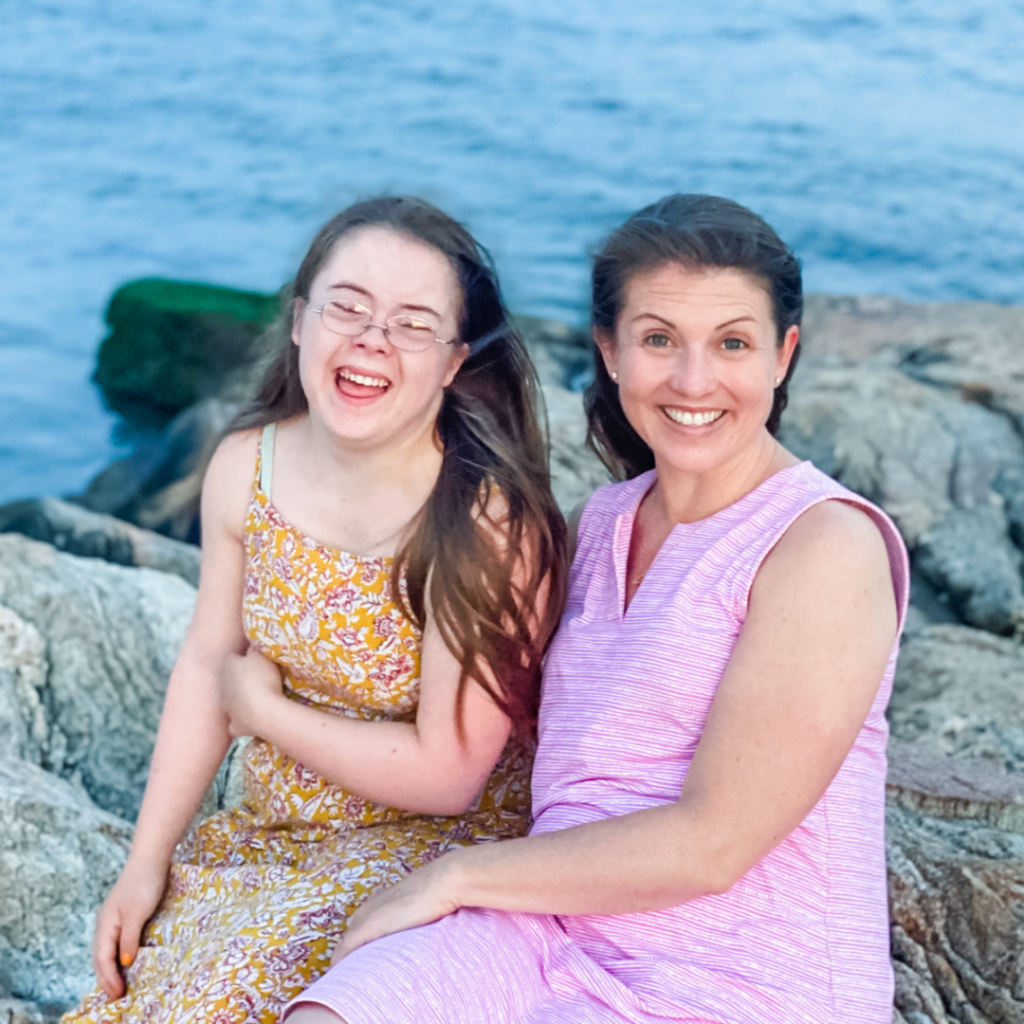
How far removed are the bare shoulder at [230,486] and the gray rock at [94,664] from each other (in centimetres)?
131

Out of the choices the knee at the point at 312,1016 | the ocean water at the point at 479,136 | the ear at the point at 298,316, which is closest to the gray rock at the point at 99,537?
the ear at the point at 298,316

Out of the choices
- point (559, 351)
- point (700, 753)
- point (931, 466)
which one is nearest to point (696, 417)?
point (700, 753)

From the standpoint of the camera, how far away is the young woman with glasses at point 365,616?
6.67 ft

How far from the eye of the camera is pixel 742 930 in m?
1.70

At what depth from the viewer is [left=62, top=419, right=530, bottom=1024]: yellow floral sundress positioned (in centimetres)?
192

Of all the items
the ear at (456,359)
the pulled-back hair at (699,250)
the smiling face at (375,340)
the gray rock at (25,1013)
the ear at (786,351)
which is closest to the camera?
the pulled-back hair at (699,250)

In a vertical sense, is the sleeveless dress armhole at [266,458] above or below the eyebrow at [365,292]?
below

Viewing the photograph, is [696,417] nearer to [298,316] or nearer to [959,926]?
[298,316]

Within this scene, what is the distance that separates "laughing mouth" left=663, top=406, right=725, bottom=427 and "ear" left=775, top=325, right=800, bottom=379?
0.15 meters

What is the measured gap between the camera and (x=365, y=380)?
2057mm

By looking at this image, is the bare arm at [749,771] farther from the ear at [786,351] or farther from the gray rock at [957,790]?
the gray rock at [957,790]

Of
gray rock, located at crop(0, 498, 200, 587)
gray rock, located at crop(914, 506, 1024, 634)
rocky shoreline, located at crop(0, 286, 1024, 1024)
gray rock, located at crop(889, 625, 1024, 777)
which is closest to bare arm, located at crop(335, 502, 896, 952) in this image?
rocky shoreline, located at crop(0, 286, 1024, 1024)

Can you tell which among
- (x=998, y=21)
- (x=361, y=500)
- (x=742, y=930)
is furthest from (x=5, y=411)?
(x=998, y=21)

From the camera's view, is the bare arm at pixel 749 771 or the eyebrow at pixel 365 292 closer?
the bare arm at pixel 749 771
